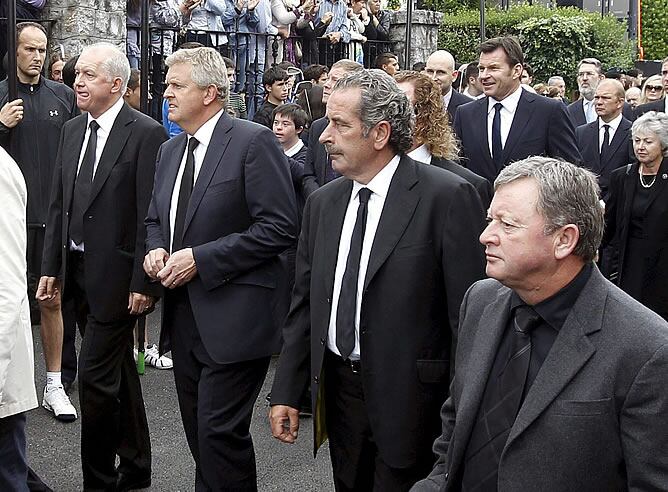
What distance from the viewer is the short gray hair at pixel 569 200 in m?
3.03

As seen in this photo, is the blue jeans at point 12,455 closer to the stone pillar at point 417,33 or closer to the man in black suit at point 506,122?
the man in black suit at point 506,122

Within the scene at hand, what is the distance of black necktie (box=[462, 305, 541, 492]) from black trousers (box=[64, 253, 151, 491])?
2.88m

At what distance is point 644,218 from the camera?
26.8ft

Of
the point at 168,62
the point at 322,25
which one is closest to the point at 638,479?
the point at 168,62

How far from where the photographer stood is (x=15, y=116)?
7.70 metres

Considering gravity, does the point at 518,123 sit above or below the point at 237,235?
above

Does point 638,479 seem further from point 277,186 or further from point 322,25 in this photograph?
point 322,25

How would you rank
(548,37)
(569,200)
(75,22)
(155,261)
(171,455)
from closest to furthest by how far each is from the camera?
1. (569,200)
2. (155,261)
3. (171,455)
4. (75,22)
5. (548,37)

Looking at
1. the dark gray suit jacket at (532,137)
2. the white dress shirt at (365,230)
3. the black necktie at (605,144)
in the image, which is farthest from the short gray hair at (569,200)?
the black necktie at (605,144)

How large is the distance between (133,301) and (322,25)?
9.33 metres

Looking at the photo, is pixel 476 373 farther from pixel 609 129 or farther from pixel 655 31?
pixel 655 31

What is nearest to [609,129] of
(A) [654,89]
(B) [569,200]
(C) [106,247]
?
(A) [654,89]

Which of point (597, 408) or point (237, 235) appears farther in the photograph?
point (237, 235)

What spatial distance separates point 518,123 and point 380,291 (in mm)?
4164
